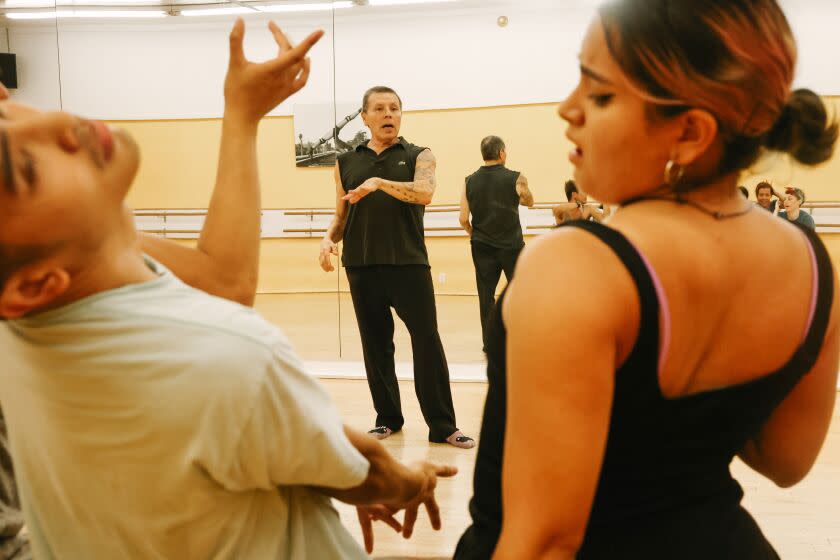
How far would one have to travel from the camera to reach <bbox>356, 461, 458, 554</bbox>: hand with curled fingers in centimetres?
99

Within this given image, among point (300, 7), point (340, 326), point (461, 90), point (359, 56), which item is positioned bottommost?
point (340, 326)

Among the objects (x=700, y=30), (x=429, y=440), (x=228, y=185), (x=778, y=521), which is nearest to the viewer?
(x=700, y=30)

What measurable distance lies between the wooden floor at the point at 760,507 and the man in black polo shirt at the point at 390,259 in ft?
0.60

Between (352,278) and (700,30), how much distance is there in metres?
3.38

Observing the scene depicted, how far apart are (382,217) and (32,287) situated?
10.5 ft

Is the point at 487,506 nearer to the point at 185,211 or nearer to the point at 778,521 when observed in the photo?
the point at 778,521

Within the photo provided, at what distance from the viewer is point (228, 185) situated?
3.33 feet

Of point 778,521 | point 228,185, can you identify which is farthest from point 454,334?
point 228,185

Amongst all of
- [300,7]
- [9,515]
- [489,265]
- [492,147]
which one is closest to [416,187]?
[492,147]

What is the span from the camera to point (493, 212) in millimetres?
5492

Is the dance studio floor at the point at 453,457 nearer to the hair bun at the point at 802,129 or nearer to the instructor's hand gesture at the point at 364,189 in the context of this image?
the hair bun at the point at 802,129

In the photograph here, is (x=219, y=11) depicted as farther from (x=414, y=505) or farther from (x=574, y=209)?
(x=414, y=505)

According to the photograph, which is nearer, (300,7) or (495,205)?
(495,205)

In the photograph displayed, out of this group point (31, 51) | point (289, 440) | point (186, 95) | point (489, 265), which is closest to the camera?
point (289, 440)
